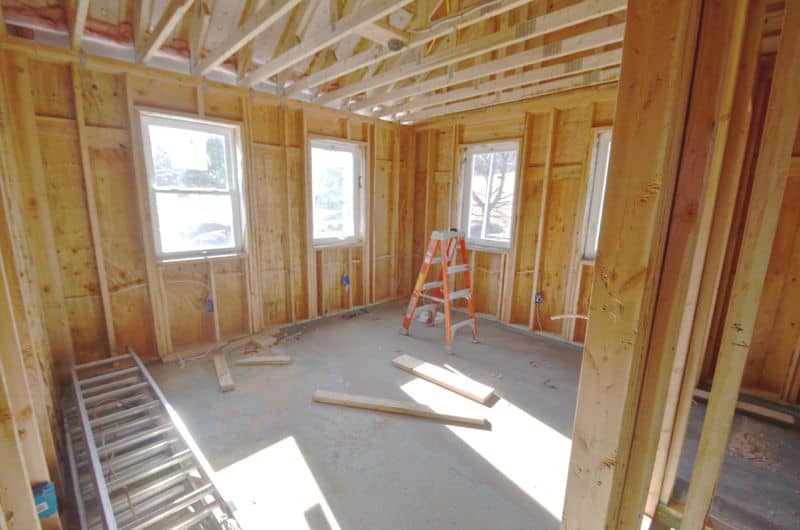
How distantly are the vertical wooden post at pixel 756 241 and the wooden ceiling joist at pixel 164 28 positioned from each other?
2672 mm

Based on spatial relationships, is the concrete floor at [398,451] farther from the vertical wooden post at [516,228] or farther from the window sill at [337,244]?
the window sill at [337,244]

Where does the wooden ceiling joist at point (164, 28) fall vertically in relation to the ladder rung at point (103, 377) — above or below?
above

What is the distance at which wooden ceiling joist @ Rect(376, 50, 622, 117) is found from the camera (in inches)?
107

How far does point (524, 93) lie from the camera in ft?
12.0

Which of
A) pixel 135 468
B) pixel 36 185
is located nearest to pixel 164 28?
pixel 36 185

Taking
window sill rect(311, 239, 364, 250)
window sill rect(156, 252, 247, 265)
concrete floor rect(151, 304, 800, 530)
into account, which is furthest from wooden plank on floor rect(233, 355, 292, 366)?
window sill rect(311, 239, 364, 250)

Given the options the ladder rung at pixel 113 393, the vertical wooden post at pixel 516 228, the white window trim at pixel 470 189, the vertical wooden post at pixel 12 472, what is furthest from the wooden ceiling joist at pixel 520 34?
the ladder rung at pixel 113 393

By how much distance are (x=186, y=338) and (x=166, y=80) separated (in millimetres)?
2491

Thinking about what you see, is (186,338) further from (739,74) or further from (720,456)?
(739,74)

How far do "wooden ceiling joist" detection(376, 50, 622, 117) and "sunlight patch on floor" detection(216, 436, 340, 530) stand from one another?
316cm

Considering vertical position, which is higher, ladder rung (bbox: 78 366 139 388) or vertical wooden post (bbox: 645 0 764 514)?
vertical wooden post (bbox: 645 0 764 514)

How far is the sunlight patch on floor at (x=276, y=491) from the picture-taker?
1824 mm

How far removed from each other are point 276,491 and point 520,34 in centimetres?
322

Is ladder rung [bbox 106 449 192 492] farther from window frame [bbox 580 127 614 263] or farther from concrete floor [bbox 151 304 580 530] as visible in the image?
window frame [bbox 580 127 614 263]
